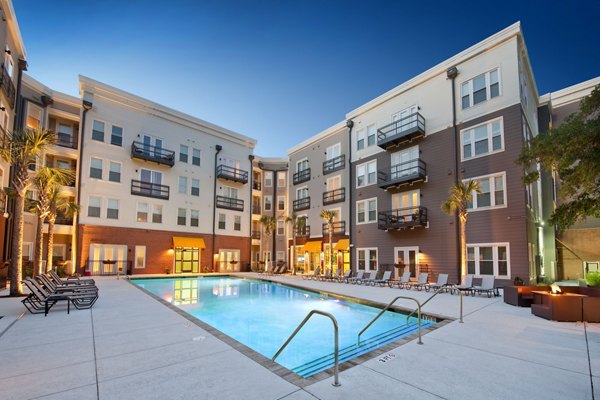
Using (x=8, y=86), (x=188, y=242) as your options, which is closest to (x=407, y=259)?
(x=188, y=242)

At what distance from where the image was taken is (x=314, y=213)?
2886 cm

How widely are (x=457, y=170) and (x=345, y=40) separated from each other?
16.2 m

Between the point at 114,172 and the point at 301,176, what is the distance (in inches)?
610

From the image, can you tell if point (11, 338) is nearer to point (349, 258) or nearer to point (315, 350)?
point (315, 350)

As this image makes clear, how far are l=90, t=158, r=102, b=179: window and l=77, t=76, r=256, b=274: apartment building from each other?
0.06 meters

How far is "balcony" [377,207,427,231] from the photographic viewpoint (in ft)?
62.4

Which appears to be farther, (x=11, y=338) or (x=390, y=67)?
(x=390, y=67)

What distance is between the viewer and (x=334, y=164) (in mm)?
27266

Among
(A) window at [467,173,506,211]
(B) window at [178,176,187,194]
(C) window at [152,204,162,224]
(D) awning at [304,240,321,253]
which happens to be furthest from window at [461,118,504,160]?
(C) window at [152,204,162,224]

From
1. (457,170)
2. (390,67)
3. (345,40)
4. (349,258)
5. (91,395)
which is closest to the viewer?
(91,395)

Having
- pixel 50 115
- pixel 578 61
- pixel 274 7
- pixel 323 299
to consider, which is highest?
pixel 578 61

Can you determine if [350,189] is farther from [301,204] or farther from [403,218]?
[301,204]

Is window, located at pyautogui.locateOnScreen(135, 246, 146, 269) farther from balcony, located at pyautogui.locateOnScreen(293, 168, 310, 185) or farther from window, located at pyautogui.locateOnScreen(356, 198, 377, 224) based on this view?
window, located at pyautogui.locateOnScreen(356, 198, 377, 224)

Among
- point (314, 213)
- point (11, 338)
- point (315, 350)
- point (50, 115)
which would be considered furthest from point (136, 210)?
point (315, 350)
